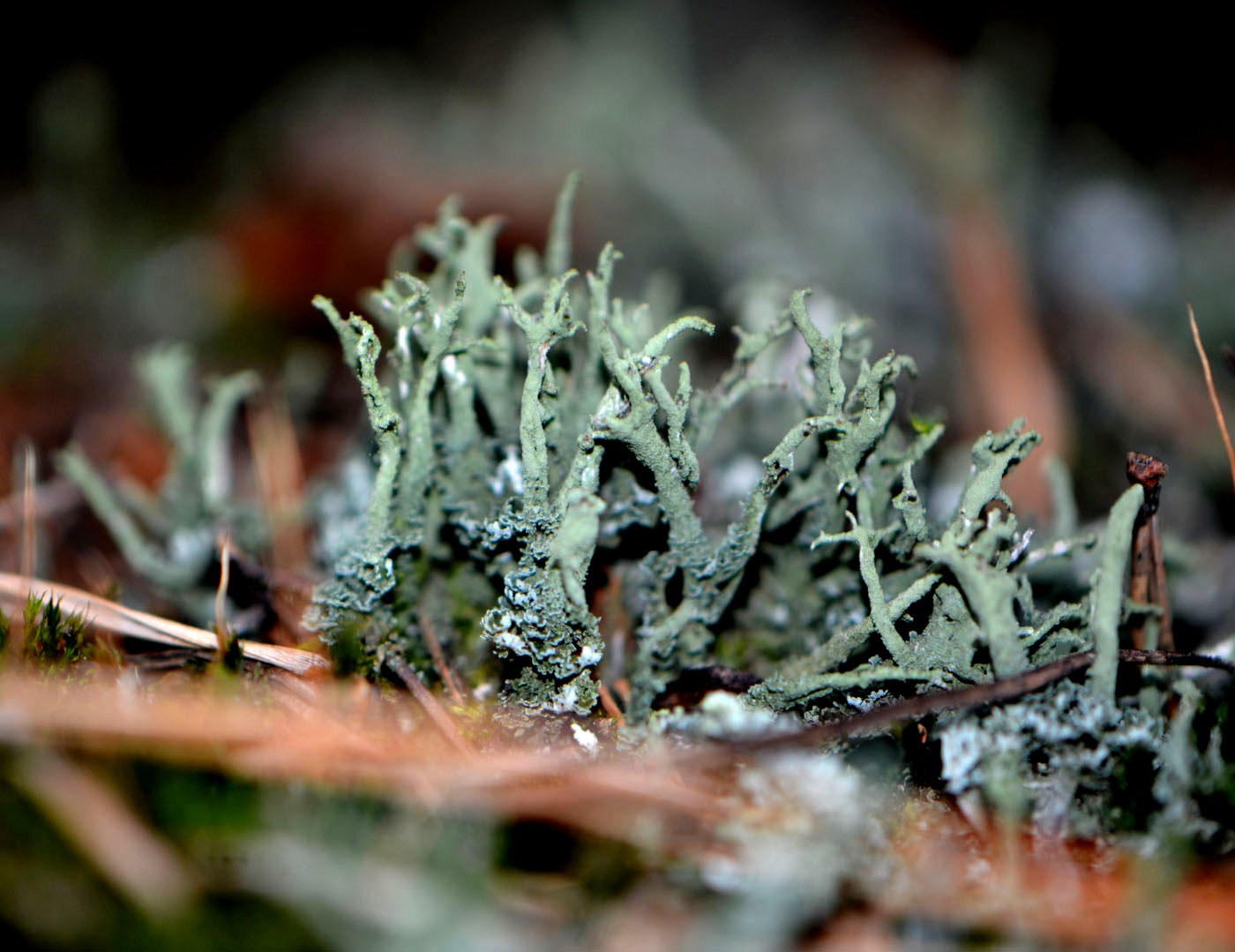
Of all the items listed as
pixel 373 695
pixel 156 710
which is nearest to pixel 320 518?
pixel 373 695

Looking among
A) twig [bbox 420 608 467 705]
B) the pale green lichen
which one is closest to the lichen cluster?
twig [bbox 420 608 467 705]

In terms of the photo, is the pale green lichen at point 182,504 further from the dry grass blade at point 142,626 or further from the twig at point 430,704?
the twig at point 430,704

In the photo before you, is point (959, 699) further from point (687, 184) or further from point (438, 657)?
point (687, 184)

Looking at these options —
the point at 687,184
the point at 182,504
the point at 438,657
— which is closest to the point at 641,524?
the point at 438,657

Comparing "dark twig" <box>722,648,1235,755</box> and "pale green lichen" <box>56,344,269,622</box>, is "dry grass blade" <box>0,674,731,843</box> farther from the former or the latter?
"pale green lichen" <box>56,344,269,622</box>

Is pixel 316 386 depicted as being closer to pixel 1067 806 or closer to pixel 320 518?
pixel 320 518

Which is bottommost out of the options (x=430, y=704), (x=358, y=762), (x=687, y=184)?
(x=358, y=762)
